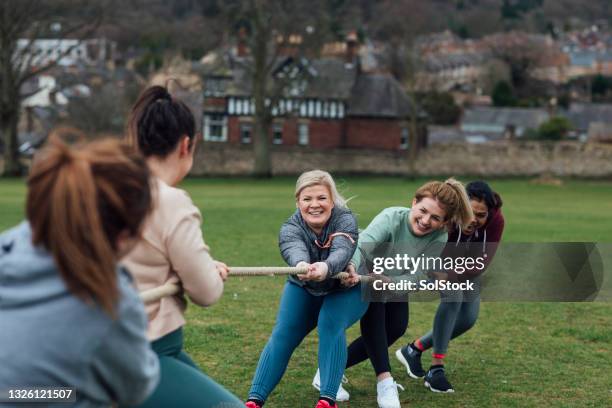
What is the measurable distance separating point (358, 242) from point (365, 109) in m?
65.5

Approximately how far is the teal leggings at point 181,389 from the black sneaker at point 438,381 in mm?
4043

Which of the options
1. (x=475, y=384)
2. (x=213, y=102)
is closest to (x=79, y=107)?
(x=213, y=102)

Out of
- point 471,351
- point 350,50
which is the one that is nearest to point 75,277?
point 471,351

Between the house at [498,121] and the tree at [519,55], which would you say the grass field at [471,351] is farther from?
the tree at [519,55]

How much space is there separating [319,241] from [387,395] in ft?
4.68

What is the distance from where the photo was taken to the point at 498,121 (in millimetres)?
111750

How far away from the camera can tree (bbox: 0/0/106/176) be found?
50469 mm

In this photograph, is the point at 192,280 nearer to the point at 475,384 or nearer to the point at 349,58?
the point at 475,384

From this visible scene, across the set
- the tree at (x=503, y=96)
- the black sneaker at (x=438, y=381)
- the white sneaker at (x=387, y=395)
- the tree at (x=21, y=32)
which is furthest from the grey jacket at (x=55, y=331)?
the tree at (x=503, y=96)

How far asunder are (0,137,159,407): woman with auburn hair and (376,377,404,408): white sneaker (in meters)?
4.30

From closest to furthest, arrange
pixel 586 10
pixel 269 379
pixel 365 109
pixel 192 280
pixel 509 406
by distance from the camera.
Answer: pixel 192 280
pixel 269 379
pixel 509 406
pixel 365 109
pixel 586 10

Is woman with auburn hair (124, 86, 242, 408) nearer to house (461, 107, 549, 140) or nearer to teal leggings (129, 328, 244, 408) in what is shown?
teal leggings (129, 328, 244, 408)

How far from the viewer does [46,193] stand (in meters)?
2.85

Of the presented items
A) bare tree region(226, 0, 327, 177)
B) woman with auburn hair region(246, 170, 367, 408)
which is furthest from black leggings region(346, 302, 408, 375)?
bare tree region(226, 0, 327, 177)
